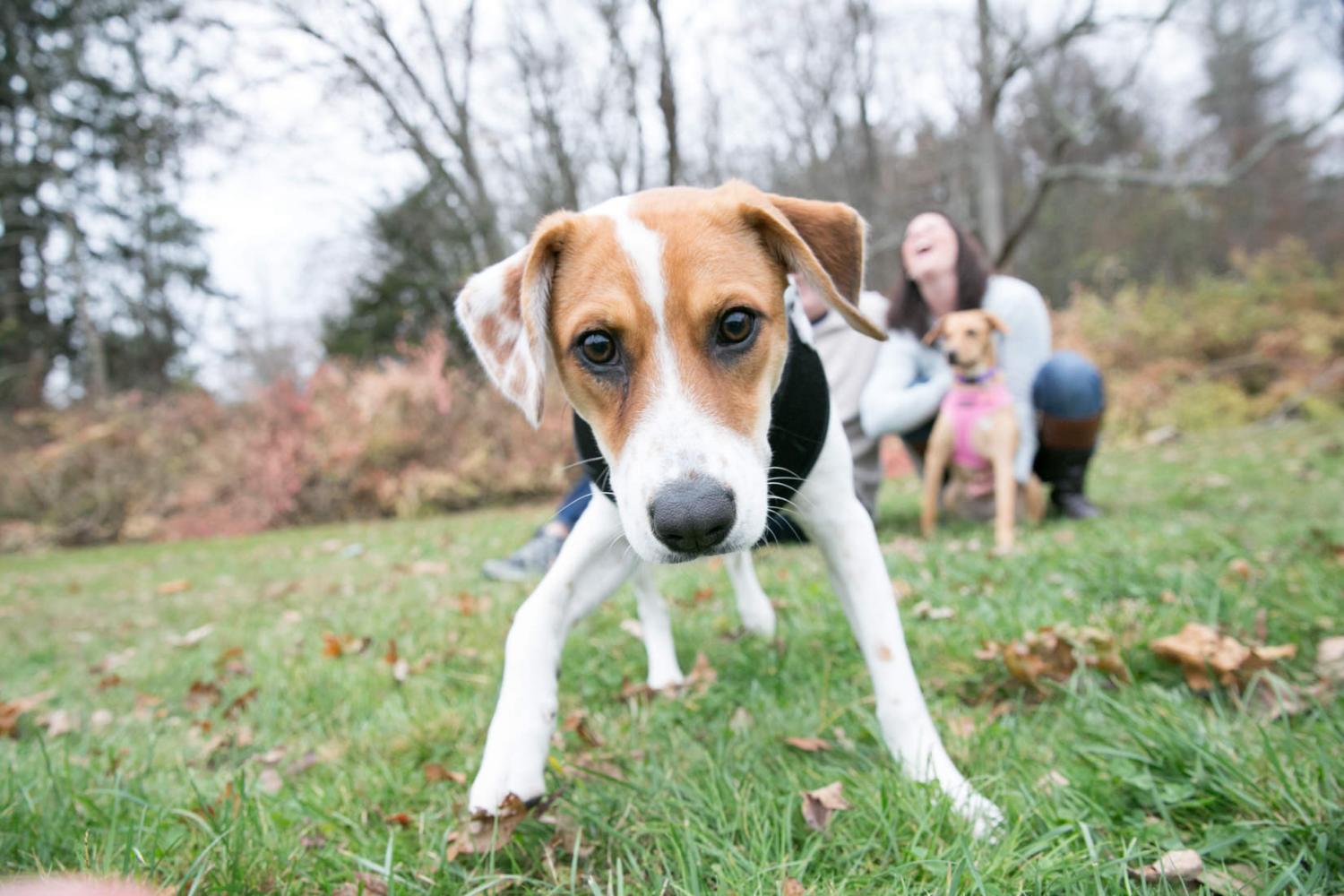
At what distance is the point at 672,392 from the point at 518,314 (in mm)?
601

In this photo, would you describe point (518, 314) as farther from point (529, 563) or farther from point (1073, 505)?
point (1073, 505)

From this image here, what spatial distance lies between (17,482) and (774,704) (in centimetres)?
1483

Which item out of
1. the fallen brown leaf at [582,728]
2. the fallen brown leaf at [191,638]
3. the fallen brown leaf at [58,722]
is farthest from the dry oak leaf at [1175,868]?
the fallen brown leaf at [191,638]

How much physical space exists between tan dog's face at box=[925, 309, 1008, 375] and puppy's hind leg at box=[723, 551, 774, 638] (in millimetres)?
2413

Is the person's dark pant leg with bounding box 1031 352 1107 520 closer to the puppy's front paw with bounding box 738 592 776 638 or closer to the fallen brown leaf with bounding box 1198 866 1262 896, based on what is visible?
the puppy's front paw with bounding box 738 592 776 638

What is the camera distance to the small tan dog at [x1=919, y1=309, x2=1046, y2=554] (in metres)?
4.70

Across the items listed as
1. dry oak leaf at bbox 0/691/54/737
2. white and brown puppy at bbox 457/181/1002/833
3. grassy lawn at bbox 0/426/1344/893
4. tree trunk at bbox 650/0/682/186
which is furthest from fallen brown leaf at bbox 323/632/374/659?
tree trunk at bbox 650/0/682/186

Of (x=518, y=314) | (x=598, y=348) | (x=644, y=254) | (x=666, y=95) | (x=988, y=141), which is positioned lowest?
(x=598, y=348)

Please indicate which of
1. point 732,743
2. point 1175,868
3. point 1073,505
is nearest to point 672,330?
point 732,743

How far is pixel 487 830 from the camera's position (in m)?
1.71

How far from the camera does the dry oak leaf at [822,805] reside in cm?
166

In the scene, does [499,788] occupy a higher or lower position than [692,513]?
lower

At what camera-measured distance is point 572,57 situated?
13734 mm

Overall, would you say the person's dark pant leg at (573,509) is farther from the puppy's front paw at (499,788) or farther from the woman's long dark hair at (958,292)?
the puppy's front paw at (499,788)
